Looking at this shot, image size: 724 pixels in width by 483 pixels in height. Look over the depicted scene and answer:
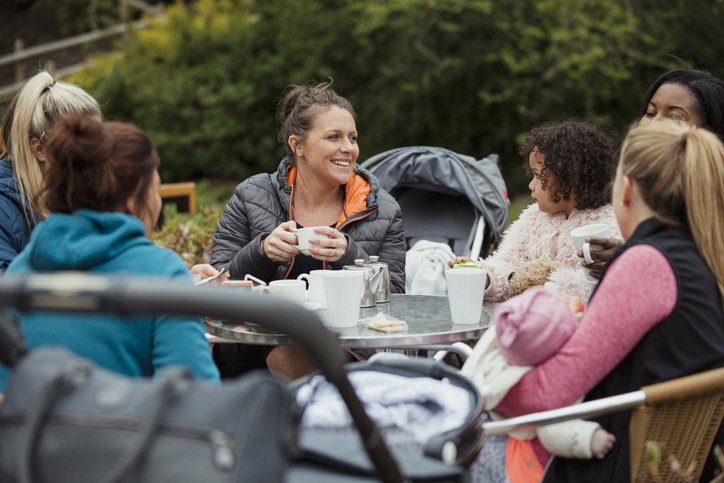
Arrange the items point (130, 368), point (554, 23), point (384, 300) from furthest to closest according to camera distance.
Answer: point (554, 23)
point (384, 300)
point (130, 368)

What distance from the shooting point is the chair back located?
1.59m

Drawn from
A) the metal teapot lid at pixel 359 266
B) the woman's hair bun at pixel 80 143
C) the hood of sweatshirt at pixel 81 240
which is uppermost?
the woman's hair bun at pixel 80 143

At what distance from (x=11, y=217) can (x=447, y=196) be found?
8.59 feet

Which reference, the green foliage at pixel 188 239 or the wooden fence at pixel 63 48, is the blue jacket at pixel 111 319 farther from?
the wooden fence at pixel 63 48

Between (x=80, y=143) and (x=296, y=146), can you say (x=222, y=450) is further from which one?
(x=296, y=146)

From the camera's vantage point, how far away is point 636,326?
1598 millimetres

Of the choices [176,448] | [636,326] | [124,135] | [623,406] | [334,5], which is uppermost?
[334,5]

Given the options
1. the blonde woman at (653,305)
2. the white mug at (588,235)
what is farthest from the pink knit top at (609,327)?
the white mug at (588,235)

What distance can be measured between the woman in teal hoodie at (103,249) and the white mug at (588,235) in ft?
4.51

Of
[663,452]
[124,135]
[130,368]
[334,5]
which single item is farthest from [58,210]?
[334,5]

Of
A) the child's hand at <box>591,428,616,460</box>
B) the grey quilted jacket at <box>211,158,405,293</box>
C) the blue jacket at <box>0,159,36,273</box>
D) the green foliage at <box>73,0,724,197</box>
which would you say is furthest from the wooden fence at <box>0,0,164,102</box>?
the child's hand at <box>591,428,616,460</box>

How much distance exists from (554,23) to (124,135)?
8860mm

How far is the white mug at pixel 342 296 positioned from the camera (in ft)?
6.86

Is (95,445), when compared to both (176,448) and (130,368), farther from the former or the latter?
(130,368)
